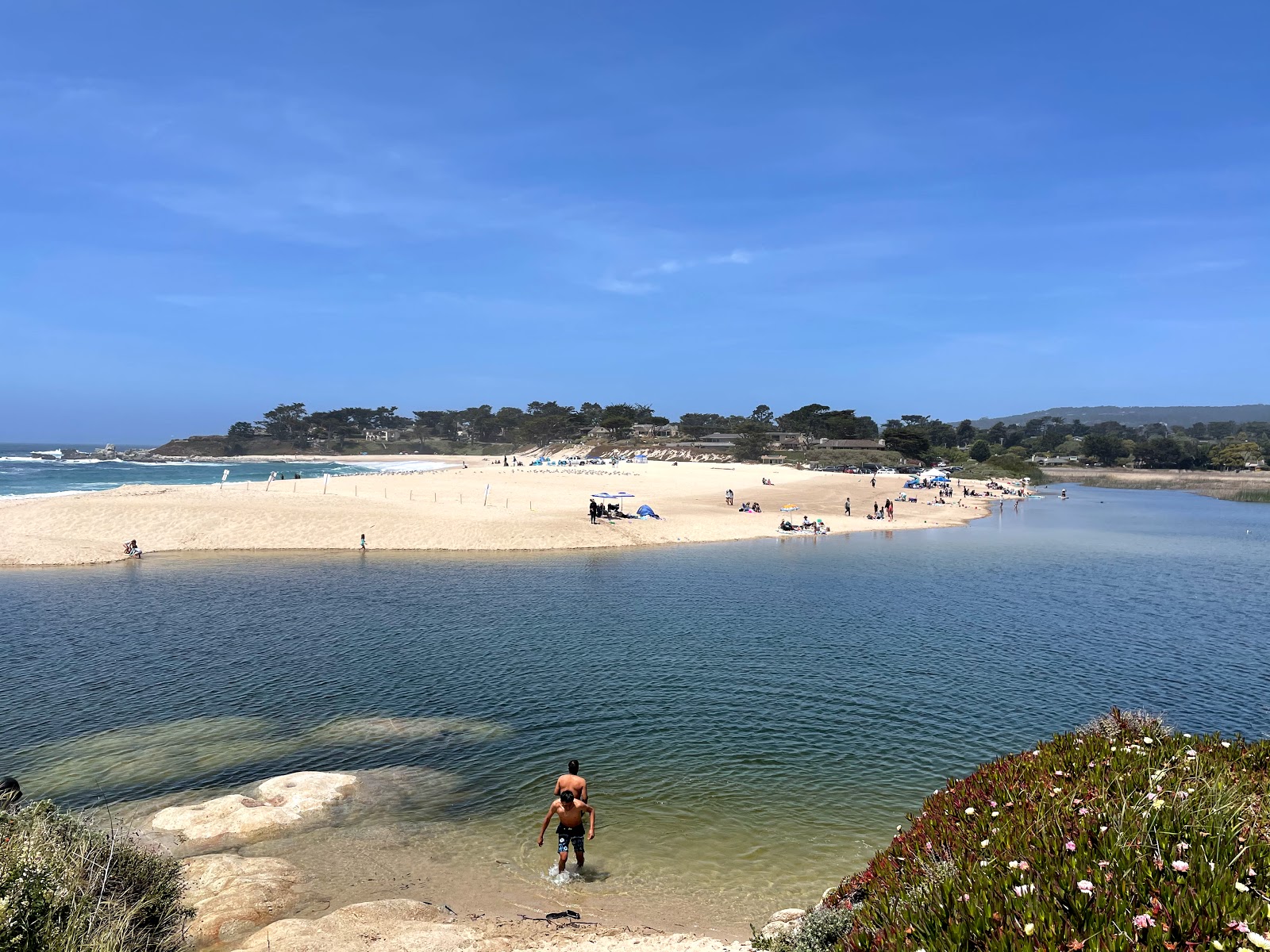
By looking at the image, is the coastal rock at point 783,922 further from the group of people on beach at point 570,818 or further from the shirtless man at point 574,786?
the shirtless man at point 574,786

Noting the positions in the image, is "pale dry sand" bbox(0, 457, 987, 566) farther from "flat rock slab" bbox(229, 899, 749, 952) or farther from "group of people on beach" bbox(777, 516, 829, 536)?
"flat rock slab" bbox(229, 899, 749, 952)

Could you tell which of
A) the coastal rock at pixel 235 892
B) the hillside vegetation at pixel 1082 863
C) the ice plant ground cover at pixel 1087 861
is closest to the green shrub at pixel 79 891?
the coastal rock at pixel 235 892

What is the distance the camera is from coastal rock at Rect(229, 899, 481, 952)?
9633 millimetres

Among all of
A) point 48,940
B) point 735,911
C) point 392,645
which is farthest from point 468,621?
point 48,940

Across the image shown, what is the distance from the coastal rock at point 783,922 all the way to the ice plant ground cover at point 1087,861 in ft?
1.98

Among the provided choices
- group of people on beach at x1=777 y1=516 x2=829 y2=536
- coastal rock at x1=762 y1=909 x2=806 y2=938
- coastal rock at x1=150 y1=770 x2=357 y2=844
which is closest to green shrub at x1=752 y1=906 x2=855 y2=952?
coastal rock at x1=762 y1=909 x2=806 y2=938

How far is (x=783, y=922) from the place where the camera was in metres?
10.3

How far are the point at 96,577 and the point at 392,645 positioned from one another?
22.1 m

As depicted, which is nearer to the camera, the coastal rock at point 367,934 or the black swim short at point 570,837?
the coastal rock at point 367,934

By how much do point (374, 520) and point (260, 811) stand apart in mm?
41322

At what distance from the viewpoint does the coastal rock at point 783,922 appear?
9133mm

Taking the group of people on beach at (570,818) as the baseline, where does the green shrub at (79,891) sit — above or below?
above

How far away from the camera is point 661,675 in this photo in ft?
78.0

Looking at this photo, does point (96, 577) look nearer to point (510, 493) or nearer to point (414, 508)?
point (414, 508)
